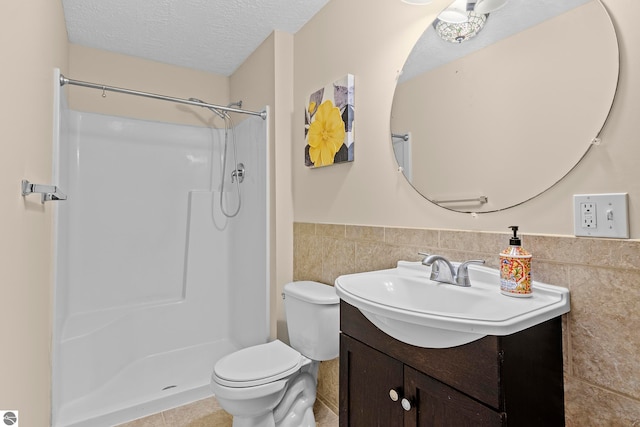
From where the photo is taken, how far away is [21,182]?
3.18 feet

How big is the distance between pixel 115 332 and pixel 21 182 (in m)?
1.80

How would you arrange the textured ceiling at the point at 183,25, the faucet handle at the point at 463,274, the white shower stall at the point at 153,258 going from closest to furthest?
the faucet handle at the point at 463,274 → the textured ceiling at the point at 183,25 → the white shower stall at the point at 153,258

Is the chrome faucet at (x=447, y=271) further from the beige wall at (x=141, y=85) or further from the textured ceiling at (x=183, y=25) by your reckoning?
the beige wall at (x=141, y=85)

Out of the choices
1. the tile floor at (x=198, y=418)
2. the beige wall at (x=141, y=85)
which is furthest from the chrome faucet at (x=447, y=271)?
the beige wall at (x=141, y=85)

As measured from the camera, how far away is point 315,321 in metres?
1.59

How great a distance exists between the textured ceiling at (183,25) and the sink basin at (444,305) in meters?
1.64

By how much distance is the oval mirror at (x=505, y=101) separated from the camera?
0.91 m

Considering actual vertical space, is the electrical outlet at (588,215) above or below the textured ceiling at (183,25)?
below

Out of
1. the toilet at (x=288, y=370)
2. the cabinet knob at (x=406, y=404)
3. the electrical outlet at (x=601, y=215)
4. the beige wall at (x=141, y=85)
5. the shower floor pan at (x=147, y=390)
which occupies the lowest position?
the shower floor pan at (x=147, y=390)

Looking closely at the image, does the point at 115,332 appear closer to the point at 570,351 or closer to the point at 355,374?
the point at 355,374

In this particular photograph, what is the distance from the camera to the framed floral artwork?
1.68m

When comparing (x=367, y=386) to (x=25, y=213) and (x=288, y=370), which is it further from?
(x=25, y=213)

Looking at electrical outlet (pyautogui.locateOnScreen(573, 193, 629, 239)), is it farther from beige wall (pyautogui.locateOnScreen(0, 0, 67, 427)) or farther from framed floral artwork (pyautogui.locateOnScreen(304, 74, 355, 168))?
beige wall (pyautogui.locateOnScreen(0, 0, 67, 427))

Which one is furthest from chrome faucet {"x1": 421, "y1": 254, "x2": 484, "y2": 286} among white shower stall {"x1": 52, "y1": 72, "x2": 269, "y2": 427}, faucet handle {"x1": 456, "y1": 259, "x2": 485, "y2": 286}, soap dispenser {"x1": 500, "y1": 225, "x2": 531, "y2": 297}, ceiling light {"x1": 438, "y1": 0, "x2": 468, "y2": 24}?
white shower stall {"x1": 52, "y1": 72, "x2": 269, "y2": 427}
